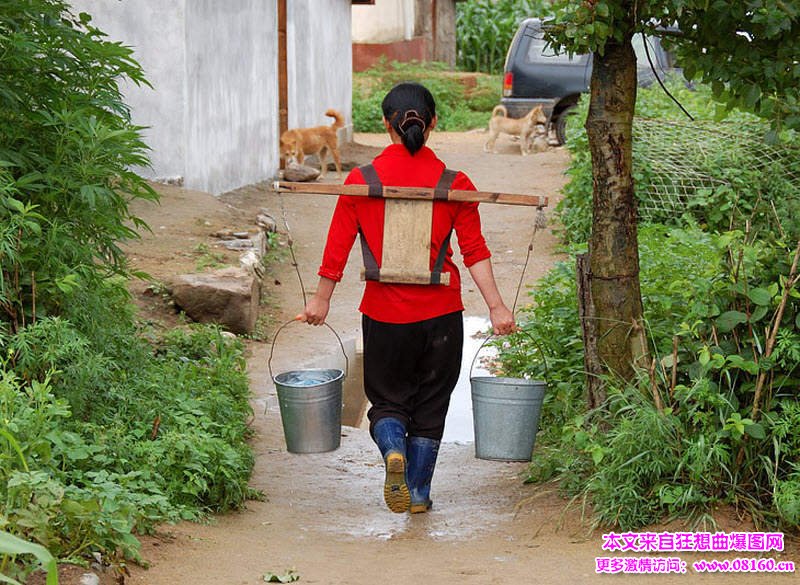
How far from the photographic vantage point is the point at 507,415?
4.75m

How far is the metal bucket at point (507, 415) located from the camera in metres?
4.74

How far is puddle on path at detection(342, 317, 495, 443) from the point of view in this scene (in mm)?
6977

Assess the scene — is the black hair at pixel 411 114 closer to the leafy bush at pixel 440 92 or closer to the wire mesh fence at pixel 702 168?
the wire mesh fence at pixel 702 168

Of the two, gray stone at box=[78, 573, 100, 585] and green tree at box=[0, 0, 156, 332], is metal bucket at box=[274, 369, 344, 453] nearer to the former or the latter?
green tree at box=[0, 0, 156, 332]

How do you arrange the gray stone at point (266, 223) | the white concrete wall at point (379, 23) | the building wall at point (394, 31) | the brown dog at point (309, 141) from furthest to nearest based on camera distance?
1. the white concrete wall at point (379, 23)
2. the building wall at point (394, 31)
3. the brown dog at point (309, 141)
4. the gray stone at point (266, 223)

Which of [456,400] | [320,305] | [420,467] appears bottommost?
[456,400]

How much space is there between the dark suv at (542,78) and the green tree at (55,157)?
573 inches

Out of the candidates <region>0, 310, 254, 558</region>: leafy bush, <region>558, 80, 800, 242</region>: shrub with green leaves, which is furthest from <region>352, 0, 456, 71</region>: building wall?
<region>0, 310, 254, 558</region>: leafy bush

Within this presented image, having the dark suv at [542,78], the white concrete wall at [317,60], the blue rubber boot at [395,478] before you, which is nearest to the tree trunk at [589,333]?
the blue rubber boot at [395,478]

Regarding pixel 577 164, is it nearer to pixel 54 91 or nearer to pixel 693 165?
pixel 693 165

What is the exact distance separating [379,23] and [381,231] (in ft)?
86.2

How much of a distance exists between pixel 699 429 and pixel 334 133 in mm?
12667

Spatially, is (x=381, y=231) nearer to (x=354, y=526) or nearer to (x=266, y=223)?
(x=354, y=526)

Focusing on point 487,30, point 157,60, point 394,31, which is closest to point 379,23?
point 394,31
